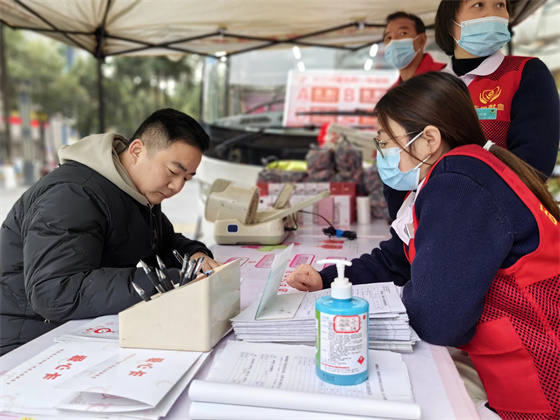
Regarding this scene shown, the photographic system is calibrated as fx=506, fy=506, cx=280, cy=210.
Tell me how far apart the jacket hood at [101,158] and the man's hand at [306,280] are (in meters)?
0.62

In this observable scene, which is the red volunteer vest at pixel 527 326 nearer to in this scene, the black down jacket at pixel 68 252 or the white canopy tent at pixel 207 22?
the black down jacket at pixel 68 252

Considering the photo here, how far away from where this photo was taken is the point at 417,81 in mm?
1343

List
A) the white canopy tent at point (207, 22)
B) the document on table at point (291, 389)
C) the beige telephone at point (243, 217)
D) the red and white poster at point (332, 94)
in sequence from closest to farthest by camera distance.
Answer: the document on table at point (291, 389), the beige telephone at point (243, 217), the white canopy tent at point (207, 22), the red and white poster at point (332, 94)

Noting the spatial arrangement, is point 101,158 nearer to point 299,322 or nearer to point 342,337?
point 299,322

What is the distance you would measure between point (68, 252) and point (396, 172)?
951 mm

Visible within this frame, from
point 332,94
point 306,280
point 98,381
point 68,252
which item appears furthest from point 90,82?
point 98,381

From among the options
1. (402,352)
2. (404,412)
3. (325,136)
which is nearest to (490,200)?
(402,352)

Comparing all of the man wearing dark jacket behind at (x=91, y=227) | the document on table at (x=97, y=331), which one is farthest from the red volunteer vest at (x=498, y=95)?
the document on table at (x=97, y=331)

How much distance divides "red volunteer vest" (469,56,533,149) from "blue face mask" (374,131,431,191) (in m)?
0.84

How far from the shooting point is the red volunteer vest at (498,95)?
2.13 metres

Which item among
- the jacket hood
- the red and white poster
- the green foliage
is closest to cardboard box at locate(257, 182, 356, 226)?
the jacket hood

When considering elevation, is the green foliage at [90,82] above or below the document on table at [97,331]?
above

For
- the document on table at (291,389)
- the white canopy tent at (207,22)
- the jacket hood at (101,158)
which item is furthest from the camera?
the white canopy tent at (207,22)

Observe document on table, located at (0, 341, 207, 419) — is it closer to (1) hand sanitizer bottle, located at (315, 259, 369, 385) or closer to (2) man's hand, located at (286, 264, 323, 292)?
(1) hand sanitizer bottle, located at (315, 259, 369, 385)
